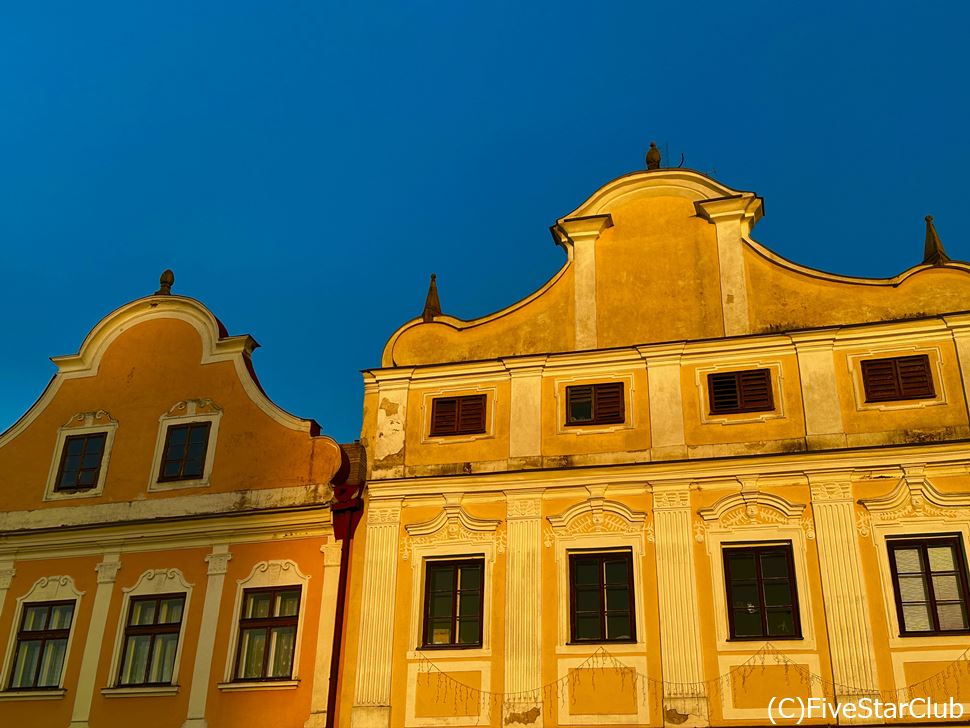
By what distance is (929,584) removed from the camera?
1561 centimetres

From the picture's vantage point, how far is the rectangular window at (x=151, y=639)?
18.5 m

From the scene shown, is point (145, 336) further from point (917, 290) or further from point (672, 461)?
point (917, 290)

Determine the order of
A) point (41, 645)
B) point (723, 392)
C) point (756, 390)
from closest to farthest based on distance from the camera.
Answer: point (756, 390)
point (723, 392)
point (41, 645)

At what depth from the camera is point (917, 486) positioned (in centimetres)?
1617

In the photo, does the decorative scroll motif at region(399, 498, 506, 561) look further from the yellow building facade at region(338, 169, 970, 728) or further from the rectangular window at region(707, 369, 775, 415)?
the rectangular window at region(707, 369, 775, 415)

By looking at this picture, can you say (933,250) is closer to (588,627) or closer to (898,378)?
(898,378)

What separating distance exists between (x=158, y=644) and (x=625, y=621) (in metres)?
8.29

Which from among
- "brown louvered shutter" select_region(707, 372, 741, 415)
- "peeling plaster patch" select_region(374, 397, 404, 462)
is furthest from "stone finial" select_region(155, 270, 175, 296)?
"brown louvered shutter" select_region(707, 372, 741, 415)

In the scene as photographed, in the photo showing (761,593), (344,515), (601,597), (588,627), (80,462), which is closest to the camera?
(761,593)

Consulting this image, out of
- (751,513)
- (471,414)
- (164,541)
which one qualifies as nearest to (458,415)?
(471,414)

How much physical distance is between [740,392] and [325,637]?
8027 millimetres

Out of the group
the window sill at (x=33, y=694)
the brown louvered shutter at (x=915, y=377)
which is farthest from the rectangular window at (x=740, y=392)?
the window sill at (x=33, y=694)

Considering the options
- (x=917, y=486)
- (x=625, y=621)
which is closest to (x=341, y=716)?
(x=625, y=621)

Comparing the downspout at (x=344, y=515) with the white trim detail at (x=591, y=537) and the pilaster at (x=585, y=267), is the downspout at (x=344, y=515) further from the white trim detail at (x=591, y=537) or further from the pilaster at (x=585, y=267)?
the pilaster at (x=585, y=267)
